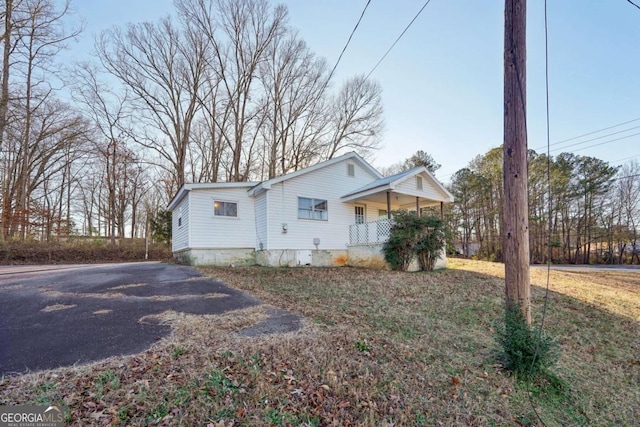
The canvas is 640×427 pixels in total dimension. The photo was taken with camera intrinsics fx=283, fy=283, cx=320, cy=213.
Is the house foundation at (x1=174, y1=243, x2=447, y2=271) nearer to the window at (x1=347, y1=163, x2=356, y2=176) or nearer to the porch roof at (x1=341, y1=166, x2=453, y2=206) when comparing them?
the porch roof at (x1=341, y1=166, x2=453, y2=206)

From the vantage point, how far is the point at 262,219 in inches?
455

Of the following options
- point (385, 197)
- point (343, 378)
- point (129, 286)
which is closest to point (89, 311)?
point (129, 286)

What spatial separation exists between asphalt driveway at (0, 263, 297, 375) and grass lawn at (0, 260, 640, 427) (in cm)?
40

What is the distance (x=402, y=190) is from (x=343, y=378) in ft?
33.8

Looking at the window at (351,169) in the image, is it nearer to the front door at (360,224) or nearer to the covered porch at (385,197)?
the covered porch at (385,197)

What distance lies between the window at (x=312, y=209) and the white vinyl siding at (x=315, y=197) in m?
0.18

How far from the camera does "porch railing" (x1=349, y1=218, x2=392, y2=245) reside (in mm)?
11555

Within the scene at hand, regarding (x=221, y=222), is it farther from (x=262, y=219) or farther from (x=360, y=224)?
(x=360, y=224)

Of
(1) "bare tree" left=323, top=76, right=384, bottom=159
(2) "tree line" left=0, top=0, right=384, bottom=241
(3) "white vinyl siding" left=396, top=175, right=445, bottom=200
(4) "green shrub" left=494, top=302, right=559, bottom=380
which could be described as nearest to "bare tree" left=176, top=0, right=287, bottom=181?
(2) "tree line" left=0, top=0, right=384, bottom=241

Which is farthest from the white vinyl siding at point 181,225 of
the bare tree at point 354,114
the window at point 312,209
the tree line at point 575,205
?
the tree line at point 575,205

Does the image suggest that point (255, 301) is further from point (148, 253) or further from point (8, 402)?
point (148, 253)

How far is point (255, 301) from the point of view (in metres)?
5.75

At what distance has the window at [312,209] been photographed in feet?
39.7

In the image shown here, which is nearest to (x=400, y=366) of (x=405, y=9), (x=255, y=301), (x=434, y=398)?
(x=434, y=398)
